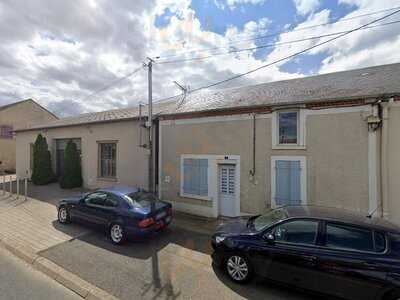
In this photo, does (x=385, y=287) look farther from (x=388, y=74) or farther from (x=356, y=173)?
(x=388, y=74)

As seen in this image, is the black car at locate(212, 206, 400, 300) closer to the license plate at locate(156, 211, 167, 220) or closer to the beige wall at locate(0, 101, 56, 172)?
the license plate at locate(156, 211, 167, 220)

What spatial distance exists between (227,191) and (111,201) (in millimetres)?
3970

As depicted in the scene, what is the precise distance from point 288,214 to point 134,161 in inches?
330

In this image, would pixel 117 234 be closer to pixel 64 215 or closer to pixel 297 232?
pixel 64 215

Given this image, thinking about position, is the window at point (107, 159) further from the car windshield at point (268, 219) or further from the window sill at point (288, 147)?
the car windshield at point (268, 219)

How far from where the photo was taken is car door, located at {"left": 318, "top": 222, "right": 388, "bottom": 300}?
3.61m

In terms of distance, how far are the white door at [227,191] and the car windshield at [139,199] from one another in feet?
9.16

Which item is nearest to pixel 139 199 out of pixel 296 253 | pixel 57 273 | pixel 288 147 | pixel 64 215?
pixel 57 273

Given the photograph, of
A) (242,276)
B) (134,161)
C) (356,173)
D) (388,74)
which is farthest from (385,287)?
(134,161)

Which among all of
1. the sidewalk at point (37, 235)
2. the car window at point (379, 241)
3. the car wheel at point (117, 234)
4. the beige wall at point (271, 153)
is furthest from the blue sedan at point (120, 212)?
the car window at point (379, 241)

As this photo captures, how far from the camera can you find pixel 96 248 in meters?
6.15

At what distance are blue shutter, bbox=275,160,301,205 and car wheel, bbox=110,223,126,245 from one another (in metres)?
4.63

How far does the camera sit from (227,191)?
29.5 ft

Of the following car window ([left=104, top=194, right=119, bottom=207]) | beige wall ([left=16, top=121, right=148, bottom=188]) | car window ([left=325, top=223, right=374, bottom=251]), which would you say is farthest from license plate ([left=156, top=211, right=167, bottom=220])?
beige wall ([left=16, top=121, right=148, bottom=188])
